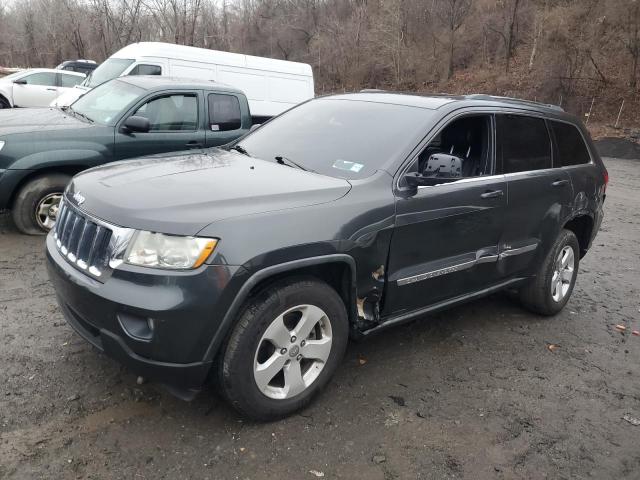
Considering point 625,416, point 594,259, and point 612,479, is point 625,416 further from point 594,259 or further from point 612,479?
point 594,259

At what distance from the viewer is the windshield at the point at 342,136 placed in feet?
11.2

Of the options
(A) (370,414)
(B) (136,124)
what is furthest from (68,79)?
(A) (370,414)

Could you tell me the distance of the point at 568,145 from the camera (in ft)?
15.4

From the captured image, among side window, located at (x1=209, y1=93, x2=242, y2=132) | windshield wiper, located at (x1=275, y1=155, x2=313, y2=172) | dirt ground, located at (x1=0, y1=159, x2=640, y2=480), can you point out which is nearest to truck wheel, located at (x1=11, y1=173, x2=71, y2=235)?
dirt ground, located at (x1=0, y1=159, x2=640, y2=480)

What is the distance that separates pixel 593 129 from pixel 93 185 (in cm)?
2283

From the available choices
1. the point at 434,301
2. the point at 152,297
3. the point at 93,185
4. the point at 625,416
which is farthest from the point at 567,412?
the point at 93,185

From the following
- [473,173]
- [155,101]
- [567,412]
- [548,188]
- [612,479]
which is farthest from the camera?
[155,101]

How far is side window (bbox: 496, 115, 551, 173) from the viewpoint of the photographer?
400 cm

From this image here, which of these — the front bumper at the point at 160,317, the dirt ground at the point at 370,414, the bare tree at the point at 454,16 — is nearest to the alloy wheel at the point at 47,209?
the dirt ground at the point at 370,414

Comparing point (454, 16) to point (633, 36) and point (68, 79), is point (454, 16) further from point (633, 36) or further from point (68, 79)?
point (68, 79)

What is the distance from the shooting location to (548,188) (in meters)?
4.29

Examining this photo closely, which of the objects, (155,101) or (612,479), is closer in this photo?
(612,479)

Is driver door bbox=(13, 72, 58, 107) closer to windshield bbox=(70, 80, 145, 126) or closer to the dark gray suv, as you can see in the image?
windshield bbox=(70, 80, 145, 126)

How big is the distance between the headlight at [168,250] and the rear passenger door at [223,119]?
4405 millimetres
